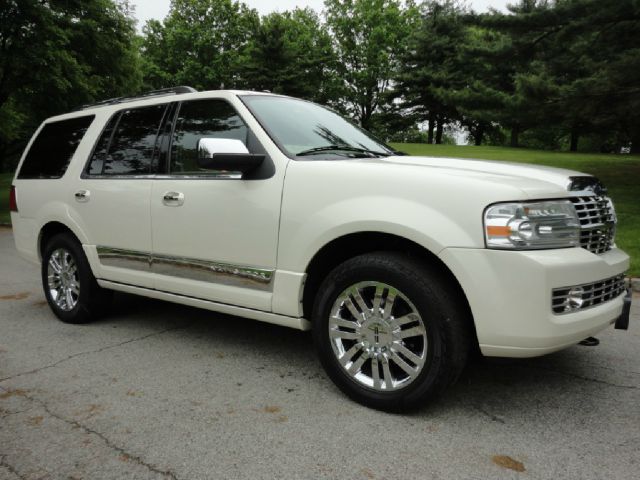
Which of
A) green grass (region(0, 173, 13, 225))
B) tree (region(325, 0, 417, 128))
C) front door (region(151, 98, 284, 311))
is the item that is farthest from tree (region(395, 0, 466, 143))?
front door (region(151, 98, 284, 311))

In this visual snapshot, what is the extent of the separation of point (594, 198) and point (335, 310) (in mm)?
1587

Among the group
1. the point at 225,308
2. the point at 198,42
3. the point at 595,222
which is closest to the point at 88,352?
the point at 225,308

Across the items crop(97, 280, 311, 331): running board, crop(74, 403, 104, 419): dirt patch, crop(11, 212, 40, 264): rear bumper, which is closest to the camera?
crop(74, 403, 104, 419): dirt patch

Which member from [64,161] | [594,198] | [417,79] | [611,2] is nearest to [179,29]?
[417,79]

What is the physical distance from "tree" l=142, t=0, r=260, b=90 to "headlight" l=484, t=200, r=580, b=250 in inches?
1695

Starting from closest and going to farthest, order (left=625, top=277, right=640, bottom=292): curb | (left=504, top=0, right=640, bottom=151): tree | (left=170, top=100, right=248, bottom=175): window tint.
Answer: (left=170, top=100, right=248, bottom=175): window tint → (left=625, top=277, right=640, bottom=292): curb → (left=504, top=0, right=640, bottom=151): tree

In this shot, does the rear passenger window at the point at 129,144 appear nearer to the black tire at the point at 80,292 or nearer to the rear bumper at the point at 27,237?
the black tire at the point at 80,292

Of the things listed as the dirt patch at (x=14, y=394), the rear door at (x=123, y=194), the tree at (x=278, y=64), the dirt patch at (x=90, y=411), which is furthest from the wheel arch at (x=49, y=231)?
the tree at (x=278, y=64)

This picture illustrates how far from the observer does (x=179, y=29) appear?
4525cm

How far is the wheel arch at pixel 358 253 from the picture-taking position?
2.81 meters

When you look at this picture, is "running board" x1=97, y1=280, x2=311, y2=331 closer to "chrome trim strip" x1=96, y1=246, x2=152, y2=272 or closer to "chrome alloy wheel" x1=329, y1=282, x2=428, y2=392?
"chrome trim strip" x1=96, y1=246, x2=152, y2=272

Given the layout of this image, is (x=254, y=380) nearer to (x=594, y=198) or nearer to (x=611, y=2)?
(x=594, y=198)

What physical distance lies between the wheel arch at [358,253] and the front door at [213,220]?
25cm

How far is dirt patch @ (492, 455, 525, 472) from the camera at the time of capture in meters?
2.36
